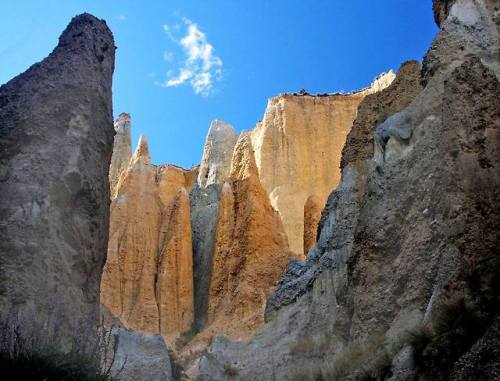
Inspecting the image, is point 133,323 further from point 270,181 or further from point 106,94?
point 270,181

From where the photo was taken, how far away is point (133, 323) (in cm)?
2784

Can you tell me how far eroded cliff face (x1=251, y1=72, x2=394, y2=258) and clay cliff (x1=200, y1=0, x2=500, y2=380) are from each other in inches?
1026

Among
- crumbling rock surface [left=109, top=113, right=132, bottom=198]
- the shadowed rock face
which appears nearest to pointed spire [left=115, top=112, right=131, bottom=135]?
crumbling rock surface [left=109, top=113, right=132, bottom=198]

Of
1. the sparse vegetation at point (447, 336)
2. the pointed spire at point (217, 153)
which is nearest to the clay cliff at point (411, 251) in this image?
the sparse vegetation at point (447, 336)

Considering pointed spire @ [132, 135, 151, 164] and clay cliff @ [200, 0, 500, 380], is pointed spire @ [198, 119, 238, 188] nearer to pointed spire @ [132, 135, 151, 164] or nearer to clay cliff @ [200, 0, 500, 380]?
pointed spire @ [132, 135, 151, 164]

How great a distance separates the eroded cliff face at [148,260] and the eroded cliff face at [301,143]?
35.1 feet

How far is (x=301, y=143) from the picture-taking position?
4778 cm

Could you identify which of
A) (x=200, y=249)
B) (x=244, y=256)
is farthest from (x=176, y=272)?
(x=244, y=256)

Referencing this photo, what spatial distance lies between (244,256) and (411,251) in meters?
18.1

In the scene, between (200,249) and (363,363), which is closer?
(363,363)

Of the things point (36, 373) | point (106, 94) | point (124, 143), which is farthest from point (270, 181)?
point (36, 373)

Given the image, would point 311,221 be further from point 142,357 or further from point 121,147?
point 121,147

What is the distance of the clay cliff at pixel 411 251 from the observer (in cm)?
748

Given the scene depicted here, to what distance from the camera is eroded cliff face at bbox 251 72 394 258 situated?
45.0 metres
